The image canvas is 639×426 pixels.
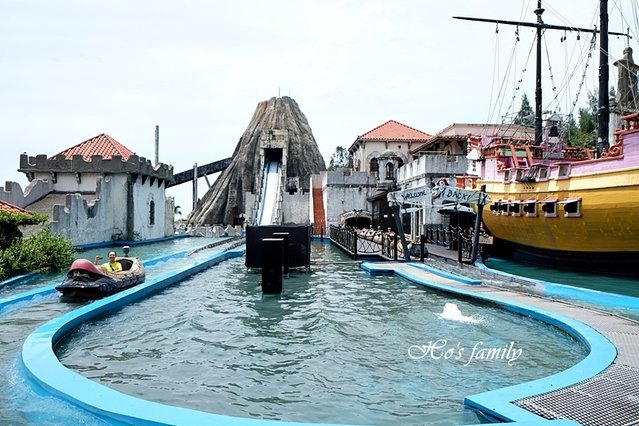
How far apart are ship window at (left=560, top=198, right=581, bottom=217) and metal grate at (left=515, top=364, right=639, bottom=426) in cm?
1257

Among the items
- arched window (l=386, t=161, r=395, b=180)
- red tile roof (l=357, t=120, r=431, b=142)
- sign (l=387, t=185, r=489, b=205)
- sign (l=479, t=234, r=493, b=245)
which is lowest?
sign (l=479, t=234, r=493, b=245)

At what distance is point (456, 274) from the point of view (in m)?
16.4

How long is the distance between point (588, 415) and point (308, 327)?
6000mm

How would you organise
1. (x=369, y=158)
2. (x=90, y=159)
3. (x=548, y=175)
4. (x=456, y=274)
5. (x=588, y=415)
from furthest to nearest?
1. (x=369, y=158)
2. (x=90, y=159)
3. (x=548, y=175)
4. (x=456, y=274)
5. (x=588, y=415)

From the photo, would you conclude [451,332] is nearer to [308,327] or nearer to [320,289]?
[308,327]

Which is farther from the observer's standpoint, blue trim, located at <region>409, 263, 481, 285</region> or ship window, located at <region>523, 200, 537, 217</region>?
ship window, located at <region>523, 200, 537, 217</region>

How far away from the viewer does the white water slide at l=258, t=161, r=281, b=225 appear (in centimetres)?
4332

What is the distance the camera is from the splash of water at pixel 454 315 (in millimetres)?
10938

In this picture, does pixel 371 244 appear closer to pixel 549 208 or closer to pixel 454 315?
pixel 549 208

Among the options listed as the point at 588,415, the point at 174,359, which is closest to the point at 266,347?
the point at 174,359

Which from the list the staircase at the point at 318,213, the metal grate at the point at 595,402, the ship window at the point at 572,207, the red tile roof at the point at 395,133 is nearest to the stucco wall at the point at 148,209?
the staircase at the point at 318,213

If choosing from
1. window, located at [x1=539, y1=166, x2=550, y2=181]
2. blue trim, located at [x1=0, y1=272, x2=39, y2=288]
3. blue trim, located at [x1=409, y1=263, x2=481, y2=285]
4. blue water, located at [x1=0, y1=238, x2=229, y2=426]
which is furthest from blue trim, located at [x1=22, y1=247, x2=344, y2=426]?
window, located at [x1=539, y1=166, x2=550, y2=181]

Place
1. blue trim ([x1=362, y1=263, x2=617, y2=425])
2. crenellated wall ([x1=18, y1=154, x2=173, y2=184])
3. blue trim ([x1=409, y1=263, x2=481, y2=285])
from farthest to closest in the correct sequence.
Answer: crenellated wall ([x1=18, y1=154, x2=173, y2=184]), blue trim ([x1=409, y1=263, x2=481, y2=285]), blue trim ([x1=362, y1=263, x2=617, y2=425])

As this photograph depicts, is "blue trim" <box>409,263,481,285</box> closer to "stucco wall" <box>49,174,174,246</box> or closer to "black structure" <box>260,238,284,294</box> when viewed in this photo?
"black structure" <box>260,238,284,294</box>
